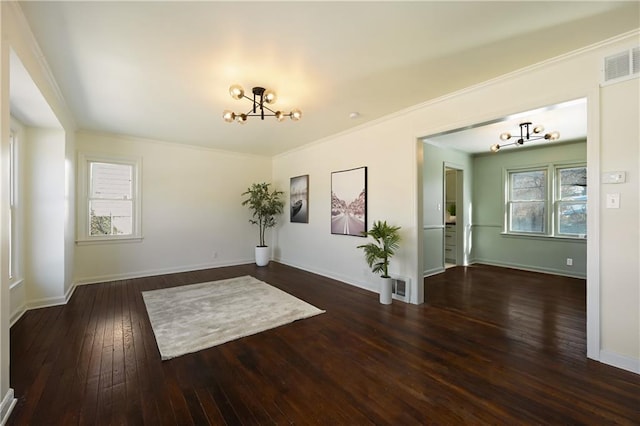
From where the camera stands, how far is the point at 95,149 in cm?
486

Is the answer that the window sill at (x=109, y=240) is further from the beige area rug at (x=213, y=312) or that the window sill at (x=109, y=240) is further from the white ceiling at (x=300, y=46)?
the white ceiling at (x=300, y=46)

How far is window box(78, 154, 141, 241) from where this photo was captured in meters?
4.79

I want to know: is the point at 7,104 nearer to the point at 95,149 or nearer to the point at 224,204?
the point at 95,149

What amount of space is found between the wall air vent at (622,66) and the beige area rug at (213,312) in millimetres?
3583

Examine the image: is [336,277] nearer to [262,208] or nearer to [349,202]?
[349,202]

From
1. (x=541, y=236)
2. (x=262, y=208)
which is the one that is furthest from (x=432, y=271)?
(x=262, y=208)

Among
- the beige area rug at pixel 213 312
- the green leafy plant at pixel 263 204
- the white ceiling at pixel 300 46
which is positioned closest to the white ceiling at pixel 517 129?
the white ceiling at pixel 300 46

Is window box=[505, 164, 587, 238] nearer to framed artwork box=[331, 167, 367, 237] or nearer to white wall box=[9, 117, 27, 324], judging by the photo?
framed artwork box=[331, 167, 367, 237]

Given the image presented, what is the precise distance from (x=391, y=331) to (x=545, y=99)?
2.71m

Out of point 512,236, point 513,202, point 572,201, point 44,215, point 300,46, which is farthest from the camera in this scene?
Result: point 513,202

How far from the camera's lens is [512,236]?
20.4ft

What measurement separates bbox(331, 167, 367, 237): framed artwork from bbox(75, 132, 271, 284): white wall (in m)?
2.49

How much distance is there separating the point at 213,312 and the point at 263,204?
3296 mm

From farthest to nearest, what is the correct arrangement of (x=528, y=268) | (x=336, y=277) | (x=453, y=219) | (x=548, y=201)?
(x=453, y=219) < (x=528, y=268) < (x=548, y=201) < (x=336, y=277)
